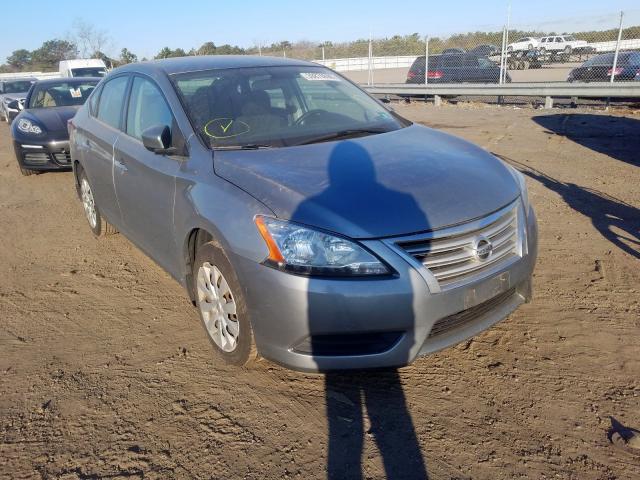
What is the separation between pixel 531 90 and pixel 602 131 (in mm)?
4400

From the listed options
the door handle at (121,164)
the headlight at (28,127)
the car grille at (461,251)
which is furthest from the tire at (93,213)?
the car grille at (461,251)

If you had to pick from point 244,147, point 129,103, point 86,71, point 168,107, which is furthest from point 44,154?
point 86,71

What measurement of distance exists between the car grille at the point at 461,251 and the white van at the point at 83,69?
18.2 meters

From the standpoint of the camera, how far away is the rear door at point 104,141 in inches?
169

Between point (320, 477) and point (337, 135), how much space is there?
2081 millimetres

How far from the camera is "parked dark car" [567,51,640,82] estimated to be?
43.5 ft

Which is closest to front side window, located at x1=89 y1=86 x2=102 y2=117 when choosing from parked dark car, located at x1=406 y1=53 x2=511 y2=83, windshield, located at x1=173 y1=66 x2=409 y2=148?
windshield, located at x1=173 y1=66 x2=409 y2=148

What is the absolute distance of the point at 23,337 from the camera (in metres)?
3.50

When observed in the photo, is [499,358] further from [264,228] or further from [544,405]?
[264,228]

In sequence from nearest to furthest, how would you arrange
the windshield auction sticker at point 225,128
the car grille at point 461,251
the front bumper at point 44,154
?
the car grille at point 461,251 → the windshield auction sticker at point 225,128 → the front bumper at point 44,154

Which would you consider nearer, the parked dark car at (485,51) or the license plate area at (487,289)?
the license plate area at (487,289)

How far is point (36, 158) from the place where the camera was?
8.04m

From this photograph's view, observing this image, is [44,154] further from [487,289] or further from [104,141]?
[487,289]

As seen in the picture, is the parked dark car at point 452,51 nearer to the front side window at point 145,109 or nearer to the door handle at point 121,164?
the front side window at point 145,109
